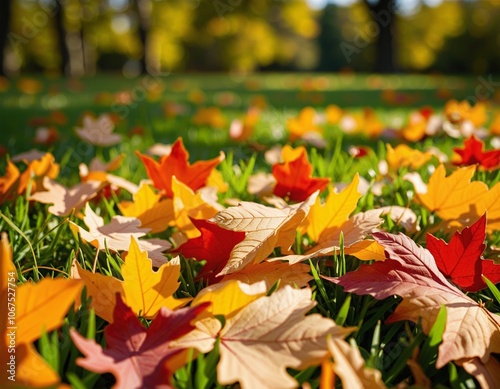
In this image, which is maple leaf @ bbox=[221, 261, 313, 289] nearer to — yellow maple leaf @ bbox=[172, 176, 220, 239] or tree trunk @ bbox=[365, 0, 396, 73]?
yellow maple leaf @ bbox=[172, 176, 220, 239]

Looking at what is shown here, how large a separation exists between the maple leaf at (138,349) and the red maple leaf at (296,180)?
0.57 metres

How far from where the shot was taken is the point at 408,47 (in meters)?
36.0

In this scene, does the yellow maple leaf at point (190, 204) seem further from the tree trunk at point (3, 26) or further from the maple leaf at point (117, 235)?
the tree trunk at point (3, 26)

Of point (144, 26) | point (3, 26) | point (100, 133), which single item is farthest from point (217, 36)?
point (100, 133)

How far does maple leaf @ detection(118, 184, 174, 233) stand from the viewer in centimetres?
96

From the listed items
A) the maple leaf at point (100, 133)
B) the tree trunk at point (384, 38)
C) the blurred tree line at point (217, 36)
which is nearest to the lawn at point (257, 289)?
the maple leaf at point (100, 133)

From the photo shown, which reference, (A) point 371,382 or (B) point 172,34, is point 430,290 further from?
(B) point 172,34

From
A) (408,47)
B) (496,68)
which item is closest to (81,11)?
(496,68)

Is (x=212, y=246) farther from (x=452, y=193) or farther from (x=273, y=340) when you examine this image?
(x=452, y=193)

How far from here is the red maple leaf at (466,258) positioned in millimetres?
692

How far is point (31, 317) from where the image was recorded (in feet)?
1.50

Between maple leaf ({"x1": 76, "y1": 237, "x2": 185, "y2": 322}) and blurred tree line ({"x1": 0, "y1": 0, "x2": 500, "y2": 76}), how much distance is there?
42.7ft

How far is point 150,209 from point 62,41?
60.2 ft

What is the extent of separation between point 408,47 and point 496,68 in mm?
14797
